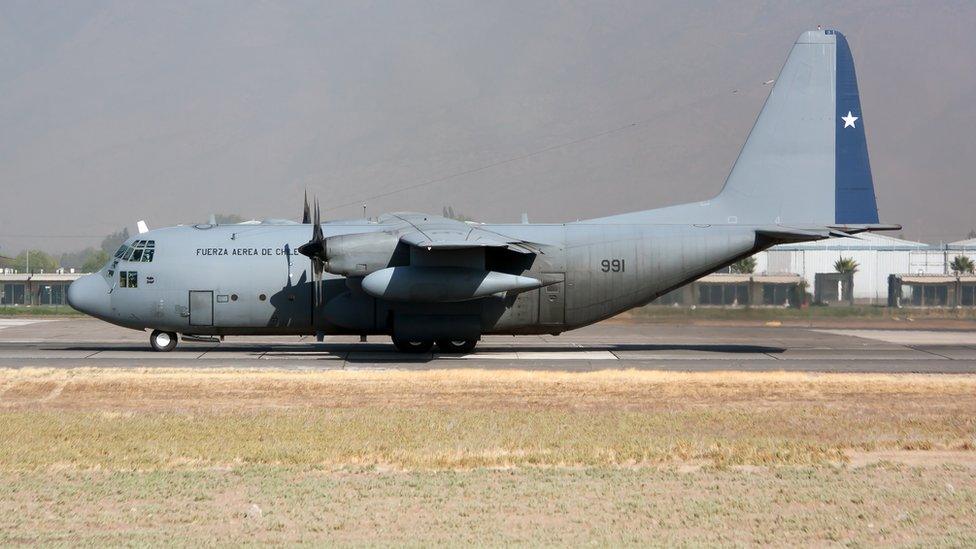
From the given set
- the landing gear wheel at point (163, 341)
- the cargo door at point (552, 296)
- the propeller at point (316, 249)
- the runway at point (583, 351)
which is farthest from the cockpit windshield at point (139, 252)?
the cargo door at point (552, 296)

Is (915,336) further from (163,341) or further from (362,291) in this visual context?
(163,341)

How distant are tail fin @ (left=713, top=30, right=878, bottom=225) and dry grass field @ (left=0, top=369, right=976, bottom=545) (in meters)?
8.65

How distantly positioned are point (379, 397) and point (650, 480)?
9.29 m

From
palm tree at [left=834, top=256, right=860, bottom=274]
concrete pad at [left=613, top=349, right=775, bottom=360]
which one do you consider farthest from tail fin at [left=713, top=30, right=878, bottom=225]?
palm tree at [left=834, top=256, right=860, bottom=274]

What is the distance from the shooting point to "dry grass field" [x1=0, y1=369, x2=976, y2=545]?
10.5 metres

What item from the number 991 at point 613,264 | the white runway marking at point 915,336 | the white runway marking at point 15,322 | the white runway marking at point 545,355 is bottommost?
the white runway marking at point 545,355

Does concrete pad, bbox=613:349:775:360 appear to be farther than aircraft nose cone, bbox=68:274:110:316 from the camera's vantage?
No

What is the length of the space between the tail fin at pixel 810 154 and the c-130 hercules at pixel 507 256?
0.13 feet

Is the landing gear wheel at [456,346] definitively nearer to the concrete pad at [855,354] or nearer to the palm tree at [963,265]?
the concrete pad at [855,354]

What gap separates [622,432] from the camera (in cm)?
1670

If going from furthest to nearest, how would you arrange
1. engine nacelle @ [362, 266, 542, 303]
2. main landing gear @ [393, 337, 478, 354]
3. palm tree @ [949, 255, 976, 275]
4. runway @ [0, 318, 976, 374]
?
palm tree @ [949, 255, 976, 275] → main landing gear @ [393, 337, 478, 354] → engine nacelle @ [362, 266, 542, 303] → runway @ [0, 318, 976, 374]

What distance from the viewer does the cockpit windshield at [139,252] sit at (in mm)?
29906

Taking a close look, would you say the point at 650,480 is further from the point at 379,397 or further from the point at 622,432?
the point at 379,397

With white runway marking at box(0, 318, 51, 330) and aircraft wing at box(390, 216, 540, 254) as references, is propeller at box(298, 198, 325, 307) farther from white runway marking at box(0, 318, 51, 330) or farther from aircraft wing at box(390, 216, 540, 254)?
white runway marking at box(0, 318, 51, 330)
